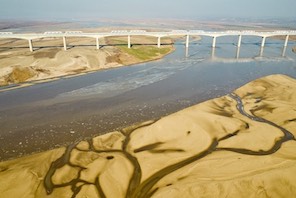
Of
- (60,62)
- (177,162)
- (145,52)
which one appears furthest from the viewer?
(145,52)

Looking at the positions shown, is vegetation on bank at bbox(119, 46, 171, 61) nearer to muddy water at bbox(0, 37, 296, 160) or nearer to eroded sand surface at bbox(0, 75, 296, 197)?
muddy water at bbox(0, 37, 296, 160)

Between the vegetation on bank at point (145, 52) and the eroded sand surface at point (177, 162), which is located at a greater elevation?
the eroded sand surface at point (177, 162)

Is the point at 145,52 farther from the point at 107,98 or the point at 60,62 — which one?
the point at 107,98

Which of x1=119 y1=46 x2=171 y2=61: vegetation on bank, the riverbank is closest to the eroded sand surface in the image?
the riverbank

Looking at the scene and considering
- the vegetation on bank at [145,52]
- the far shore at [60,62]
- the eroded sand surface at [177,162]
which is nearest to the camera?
the eroded sand surface at [177,162]

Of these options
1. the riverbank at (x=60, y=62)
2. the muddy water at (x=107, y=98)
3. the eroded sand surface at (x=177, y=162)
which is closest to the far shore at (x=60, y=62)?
the riverbank at (x=60, y=62)

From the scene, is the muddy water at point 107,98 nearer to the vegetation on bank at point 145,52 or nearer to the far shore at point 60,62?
the far shore at point 60,62

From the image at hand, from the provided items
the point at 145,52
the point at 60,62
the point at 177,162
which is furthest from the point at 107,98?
the point at 145,52
